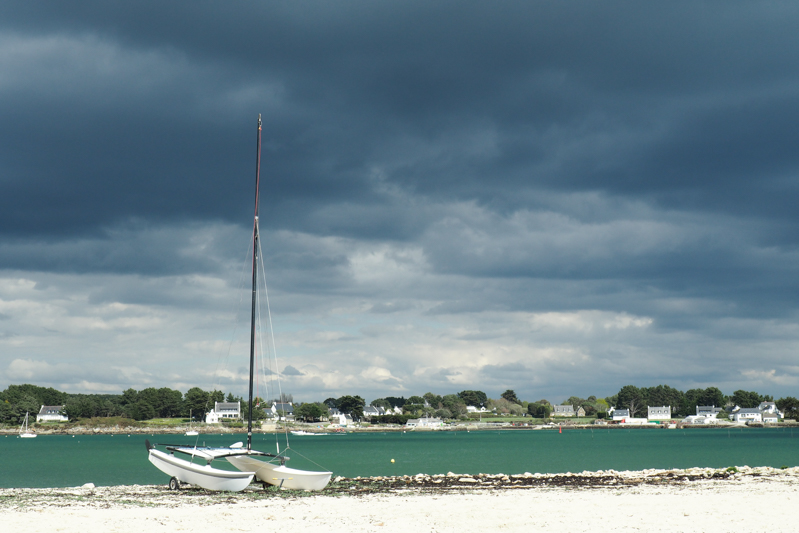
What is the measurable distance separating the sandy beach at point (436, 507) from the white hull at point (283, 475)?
40.2 inches

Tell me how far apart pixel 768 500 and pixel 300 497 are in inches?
696

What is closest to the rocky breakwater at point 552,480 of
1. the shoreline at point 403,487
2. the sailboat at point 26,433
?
the shoreline at point 403,487

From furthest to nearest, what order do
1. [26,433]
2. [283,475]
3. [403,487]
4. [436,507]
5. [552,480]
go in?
1. [26,433]
2. [552,480]
3. [403,487]
4. [283,475]
5. [436,507]

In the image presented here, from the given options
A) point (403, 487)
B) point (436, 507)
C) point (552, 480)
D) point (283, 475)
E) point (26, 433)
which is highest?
point (283, 475)

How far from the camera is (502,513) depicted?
22484 mm

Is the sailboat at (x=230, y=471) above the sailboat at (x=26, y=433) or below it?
above

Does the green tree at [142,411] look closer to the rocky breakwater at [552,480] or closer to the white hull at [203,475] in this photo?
the rocky breakwater at [552,480]

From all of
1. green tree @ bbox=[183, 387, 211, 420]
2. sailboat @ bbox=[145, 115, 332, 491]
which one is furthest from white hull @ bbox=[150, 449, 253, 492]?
green tree @ bbox=[183, 387, 211, 420]

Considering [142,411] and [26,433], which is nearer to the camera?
[26,433]

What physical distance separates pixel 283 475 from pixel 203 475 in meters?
3.49

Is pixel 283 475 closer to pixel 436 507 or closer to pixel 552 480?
pixel 436 507

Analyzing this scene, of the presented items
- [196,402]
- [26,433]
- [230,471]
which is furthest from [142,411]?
[230,471]

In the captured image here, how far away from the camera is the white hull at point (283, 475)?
30.2 m

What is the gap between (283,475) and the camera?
30562mm
